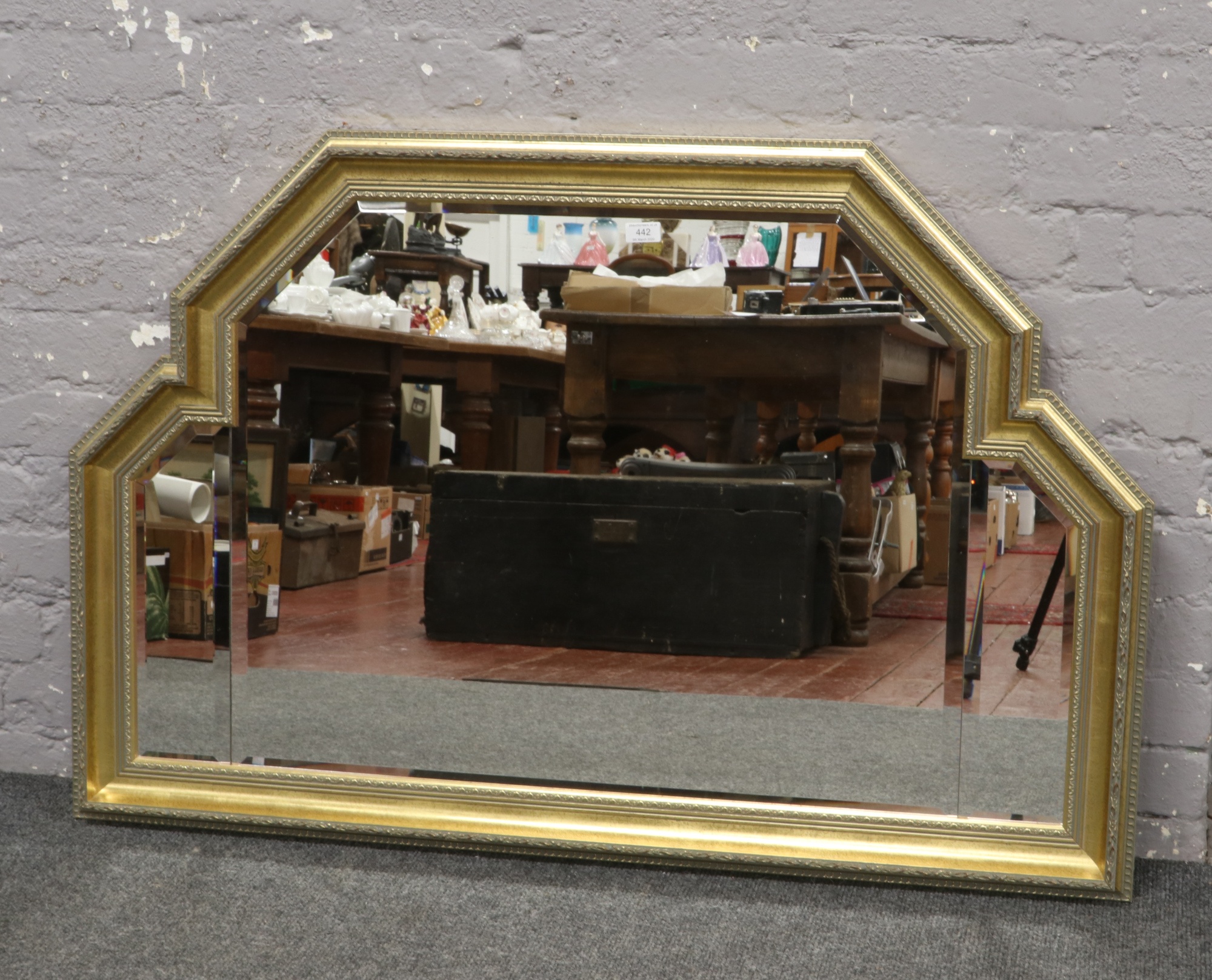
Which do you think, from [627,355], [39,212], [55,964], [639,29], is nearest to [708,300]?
[627,355]

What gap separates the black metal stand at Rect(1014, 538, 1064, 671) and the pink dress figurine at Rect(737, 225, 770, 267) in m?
0.50

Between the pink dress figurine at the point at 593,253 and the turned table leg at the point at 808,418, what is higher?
the pink dress figurine at the point at 593,253

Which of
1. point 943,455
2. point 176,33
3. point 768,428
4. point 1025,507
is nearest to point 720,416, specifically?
point 768,428

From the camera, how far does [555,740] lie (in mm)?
1538

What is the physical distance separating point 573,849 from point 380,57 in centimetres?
102

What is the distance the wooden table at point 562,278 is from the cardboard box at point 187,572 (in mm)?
528

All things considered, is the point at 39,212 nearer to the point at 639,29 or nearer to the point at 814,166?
the point at 639,29

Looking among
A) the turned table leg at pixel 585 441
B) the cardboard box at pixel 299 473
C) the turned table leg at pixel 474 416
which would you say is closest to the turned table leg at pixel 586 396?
the turned table leg at pixel 585 441

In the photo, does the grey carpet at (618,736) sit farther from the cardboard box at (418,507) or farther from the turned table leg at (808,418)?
the turned table leg at (808,418)

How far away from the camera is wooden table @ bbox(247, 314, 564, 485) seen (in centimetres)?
156

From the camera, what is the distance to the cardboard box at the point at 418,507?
1623mm

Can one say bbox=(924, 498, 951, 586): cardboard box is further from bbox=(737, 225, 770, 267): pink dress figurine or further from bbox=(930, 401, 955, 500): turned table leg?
bbox=(737, 225, 770, 267): pink dress figurine

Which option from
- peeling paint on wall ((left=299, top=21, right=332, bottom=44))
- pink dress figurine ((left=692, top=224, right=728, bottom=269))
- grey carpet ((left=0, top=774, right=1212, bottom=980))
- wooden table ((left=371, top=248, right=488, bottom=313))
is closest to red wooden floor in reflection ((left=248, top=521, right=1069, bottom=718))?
grey carpet ((left=0, top=774, right=1212, bottom=980))

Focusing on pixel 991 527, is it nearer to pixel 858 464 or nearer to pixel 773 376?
pixel 858 464
